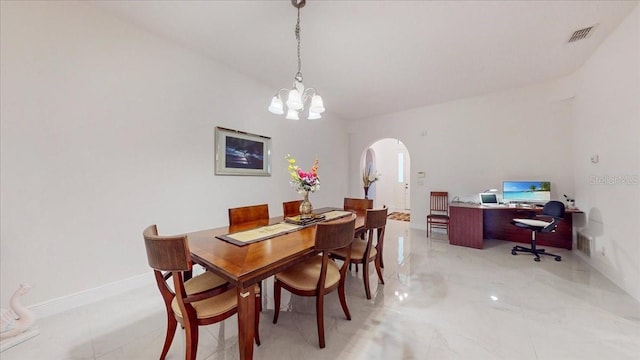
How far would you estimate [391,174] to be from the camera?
783cm

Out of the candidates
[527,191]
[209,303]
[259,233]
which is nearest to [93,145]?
[259,233]

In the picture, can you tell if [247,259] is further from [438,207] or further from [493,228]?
[493,228]

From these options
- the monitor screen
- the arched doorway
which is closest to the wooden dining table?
the monitor screen

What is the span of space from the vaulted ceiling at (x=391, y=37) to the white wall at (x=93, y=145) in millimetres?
411

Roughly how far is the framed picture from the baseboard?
1475 mm

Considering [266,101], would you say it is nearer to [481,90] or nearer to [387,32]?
[387,32]

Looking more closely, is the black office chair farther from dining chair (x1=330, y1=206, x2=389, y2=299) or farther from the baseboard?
the baseboard

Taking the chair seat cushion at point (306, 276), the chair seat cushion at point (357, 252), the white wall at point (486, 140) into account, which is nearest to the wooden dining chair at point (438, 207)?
the white wall at point (486, 140)

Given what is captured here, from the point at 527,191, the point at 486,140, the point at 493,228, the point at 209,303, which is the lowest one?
the point at 493,228

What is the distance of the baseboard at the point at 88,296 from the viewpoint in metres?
1.80

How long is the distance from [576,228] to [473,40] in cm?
331

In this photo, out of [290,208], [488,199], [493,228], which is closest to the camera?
[290,208]

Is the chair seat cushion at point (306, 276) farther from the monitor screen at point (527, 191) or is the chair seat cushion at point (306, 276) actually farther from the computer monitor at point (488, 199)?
the monitor screen at point (527, 191)

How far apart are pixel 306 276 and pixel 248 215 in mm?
1025
